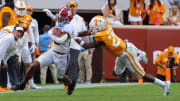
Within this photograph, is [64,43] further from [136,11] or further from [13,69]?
[136,11]

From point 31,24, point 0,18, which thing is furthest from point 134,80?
point 0,18

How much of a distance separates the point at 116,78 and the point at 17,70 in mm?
5663

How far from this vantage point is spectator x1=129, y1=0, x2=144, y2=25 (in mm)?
18562

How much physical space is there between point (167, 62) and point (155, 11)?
1.73m

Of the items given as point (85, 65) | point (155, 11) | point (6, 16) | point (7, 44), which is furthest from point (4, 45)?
point (155, 11)

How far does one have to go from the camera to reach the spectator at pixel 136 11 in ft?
60.9

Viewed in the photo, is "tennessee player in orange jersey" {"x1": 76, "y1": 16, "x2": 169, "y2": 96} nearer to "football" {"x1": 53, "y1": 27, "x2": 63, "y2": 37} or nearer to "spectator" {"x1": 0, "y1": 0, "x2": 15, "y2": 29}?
"football" {"x1": 53, "y1": 27, "x2": 63, "y2": 37}

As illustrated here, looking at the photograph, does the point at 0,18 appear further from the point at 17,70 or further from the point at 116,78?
the point at 116,78

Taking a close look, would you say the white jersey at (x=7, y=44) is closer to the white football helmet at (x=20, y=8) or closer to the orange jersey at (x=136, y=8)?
the white football helmet at (x=20, y=8)

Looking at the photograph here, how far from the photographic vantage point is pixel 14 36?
12.6 metres

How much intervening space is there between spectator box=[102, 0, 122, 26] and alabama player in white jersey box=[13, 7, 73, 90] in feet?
22.9

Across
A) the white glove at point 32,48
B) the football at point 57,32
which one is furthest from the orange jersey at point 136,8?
the football at point 57,32

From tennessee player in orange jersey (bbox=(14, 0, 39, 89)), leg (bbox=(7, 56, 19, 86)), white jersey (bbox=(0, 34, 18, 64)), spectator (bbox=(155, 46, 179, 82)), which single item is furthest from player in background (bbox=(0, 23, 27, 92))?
spectator (bbox=(155, 46, 179, 82))

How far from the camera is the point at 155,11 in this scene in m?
19.2
